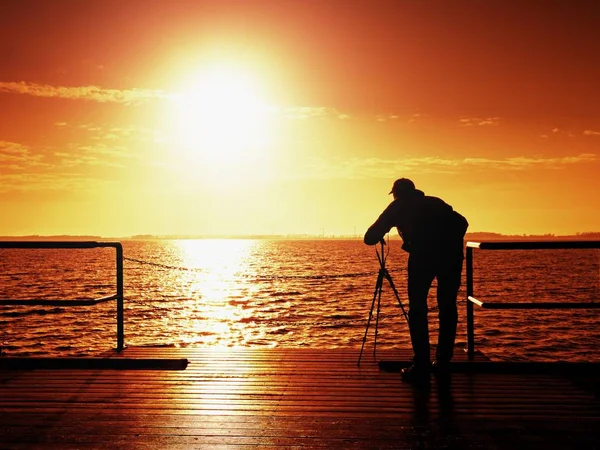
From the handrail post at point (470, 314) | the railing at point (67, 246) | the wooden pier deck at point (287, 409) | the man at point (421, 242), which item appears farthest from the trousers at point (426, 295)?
the railing at point (67, 246)

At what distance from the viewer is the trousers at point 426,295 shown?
603cm

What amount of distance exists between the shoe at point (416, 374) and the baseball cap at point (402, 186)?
1725 millimetres

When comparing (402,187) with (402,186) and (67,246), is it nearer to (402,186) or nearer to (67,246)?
(402,186)

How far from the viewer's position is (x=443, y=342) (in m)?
6.27

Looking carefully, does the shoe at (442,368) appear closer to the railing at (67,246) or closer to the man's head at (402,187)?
the man's head at (402,187)

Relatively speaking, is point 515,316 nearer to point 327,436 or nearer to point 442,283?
point 442,283

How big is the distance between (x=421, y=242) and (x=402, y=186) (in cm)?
59

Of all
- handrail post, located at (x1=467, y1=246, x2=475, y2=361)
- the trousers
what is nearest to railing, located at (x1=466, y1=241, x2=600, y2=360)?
handrail post, located at (x1=467, y1=246, x2=475, y2=361)

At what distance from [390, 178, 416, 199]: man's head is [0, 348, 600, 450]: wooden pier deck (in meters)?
1.87

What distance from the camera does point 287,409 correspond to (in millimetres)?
5047

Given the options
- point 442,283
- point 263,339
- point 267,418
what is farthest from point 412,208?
point 263,339

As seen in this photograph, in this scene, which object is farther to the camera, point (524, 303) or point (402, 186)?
point (524, 303)

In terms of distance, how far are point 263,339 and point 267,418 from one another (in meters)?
18.4

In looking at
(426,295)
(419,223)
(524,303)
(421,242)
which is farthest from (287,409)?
(524,303)
